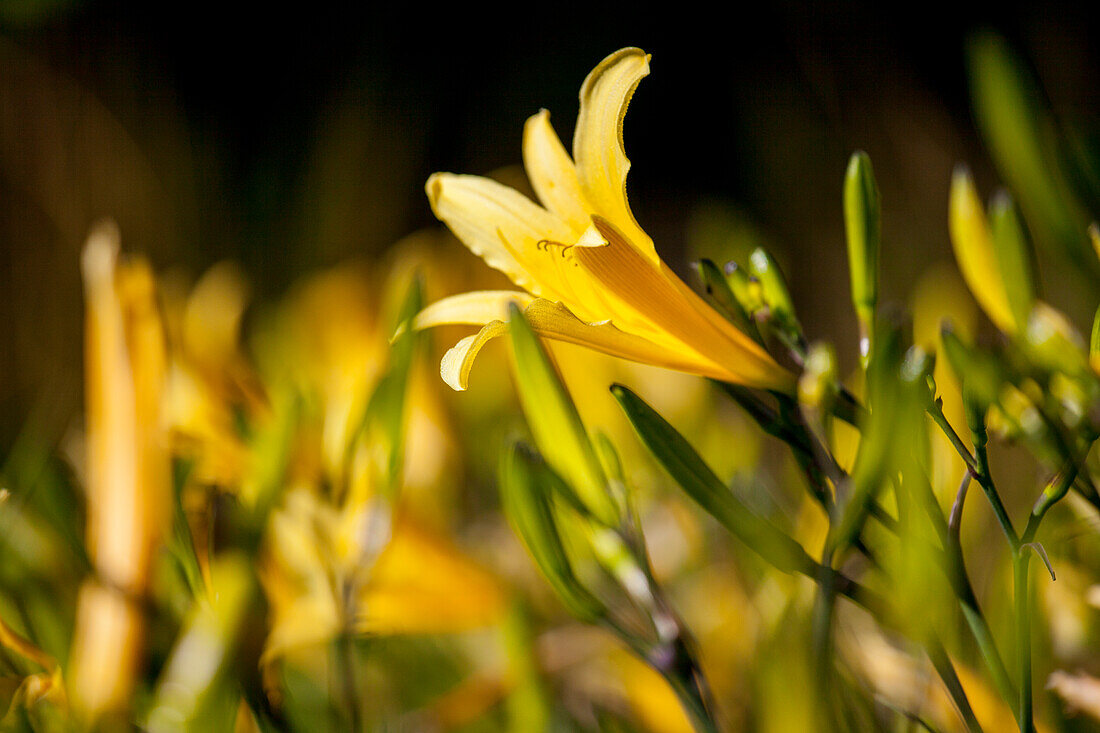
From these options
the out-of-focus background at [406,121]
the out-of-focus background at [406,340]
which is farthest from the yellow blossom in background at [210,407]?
the out-of-focus background at [406,121]

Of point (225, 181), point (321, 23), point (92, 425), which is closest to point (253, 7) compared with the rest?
point (321, 23)

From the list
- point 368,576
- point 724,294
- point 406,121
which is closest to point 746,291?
point 724,294

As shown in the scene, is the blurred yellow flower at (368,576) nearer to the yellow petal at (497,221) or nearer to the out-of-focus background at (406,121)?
the yellow petal at (497,221)

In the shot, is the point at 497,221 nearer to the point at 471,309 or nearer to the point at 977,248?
the point at 471,309

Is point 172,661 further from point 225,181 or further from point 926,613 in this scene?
point 225,181

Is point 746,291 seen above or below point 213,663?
above

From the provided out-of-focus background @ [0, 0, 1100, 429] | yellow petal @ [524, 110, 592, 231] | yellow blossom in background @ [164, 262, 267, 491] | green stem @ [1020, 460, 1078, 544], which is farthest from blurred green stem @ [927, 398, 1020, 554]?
out-of-focus background @ [0, 0, 1100, 429]
